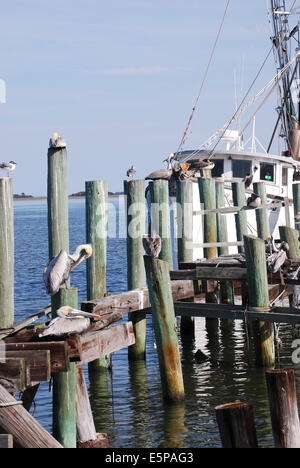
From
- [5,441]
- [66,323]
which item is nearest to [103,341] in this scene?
[66,323]

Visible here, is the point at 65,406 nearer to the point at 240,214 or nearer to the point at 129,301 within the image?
the point at 129,301

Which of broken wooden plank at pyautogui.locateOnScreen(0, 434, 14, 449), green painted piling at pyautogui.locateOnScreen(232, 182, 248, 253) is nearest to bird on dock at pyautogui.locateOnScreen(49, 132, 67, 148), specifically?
broken wooden plank at pyautogui.locateOnScreen(0, 434, 14, 449)

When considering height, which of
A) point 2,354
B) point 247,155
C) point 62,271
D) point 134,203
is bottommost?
point 2,354

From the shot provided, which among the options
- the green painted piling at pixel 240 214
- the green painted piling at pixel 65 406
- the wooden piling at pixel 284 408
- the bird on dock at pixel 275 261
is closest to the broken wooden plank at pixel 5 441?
the green painted piling at pixel 65 406

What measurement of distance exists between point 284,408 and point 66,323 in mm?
2594

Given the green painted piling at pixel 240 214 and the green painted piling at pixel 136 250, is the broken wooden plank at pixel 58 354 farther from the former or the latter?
the green painted piling at pixel 240 214

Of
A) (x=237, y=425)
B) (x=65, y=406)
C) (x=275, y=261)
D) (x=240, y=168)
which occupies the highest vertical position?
(x=240, y=168)

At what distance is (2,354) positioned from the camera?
26.3 feet

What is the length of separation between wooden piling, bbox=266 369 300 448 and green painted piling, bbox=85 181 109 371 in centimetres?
621

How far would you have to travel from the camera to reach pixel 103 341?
8969 millimetres

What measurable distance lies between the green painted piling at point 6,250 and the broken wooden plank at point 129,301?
1161 mm
